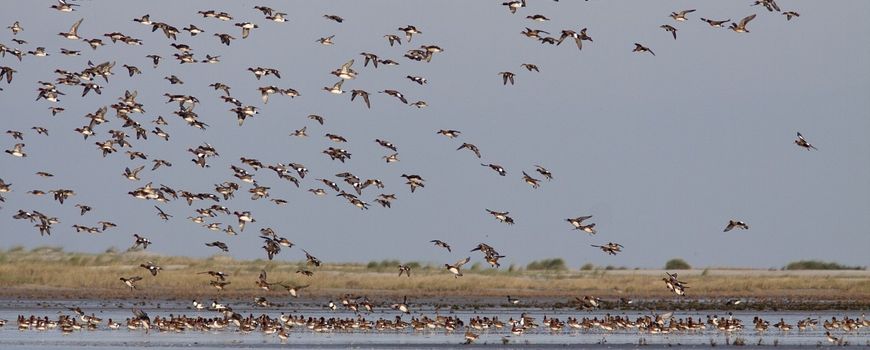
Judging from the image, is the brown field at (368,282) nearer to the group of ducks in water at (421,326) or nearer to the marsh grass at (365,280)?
the marsh grass at (365,280)

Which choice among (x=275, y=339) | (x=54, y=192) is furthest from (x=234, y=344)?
(x=54, y=192)

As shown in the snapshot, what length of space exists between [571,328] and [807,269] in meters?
46.2

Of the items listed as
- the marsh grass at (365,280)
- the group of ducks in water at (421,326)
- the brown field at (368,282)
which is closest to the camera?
the group of ducks in water at (421,326)

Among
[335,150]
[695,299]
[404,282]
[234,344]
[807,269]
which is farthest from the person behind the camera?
[807,269]

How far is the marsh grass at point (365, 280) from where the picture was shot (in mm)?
66438

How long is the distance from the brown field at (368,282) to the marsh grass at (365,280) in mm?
37

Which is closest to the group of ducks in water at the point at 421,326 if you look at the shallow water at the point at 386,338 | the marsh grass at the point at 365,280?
the shallow water at the point at 386,338

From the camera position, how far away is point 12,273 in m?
67.7

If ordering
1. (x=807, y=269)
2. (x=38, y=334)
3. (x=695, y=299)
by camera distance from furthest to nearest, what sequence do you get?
(x=807, y=269) < (x=695, y=299) < (x=38, y=334)

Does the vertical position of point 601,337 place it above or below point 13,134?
below

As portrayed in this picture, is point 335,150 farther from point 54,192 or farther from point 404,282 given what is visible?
point 404,282

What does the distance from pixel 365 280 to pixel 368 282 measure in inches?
22.9

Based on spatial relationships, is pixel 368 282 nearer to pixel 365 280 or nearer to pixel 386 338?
pixel 365 280

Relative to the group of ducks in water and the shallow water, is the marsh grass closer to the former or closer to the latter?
the shallow water
